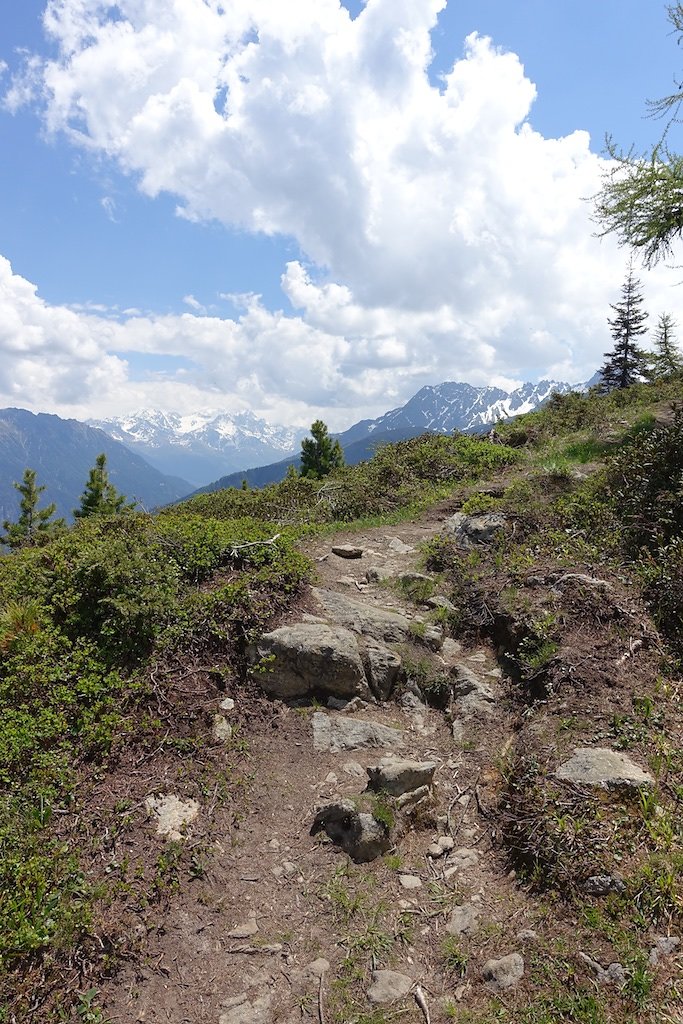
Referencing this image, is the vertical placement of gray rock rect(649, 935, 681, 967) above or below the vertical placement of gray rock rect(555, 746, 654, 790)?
below

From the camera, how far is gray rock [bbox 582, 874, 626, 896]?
4.11 m

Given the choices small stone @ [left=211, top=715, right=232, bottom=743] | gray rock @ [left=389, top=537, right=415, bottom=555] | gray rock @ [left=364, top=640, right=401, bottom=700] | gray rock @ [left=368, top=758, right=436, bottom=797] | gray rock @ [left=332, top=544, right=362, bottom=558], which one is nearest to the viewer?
gray rock @ [left=368, top=758, right=436, bottom=797]

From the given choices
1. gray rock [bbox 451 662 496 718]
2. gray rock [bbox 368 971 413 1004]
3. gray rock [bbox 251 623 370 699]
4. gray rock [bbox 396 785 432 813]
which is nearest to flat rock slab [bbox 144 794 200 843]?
gray rock [bbox 251 623 370 699]

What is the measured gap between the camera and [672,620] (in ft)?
22.2

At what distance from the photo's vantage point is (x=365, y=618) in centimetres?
827

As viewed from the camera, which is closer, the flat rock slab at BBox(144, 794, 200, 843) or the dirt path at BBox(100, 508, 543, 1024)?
the dirt path at BBox(100, 508, 543, 1024)

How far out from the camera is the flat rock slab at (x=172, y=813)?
5301 millimetres

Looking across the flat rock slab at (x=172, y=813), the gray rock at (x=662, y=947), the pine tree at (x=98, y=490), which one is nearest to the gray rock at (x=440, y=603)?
the flat rock slab at (x=172, y=813)

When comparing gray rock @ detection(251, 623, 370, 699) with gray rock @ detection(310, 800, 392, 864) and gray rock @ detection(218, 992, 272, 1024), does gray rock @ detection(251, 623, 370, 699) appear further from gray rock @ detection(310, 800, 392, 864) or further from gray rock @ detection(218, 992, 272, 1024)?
gray rock @ detection(218, 992, 272, 1024)

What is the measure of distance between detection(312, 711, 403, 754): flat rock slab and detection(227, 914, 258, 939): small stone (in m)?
2.01

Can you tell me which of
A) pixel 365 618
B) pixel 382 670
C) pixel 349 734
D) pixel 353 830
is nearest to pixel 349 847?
pixel 353 830

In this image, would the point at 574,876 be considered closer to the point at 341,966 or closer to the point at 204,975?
the point at 341,966

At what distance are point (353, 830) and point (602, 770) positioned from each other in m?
2.48

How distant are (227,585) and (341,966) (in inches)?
188
